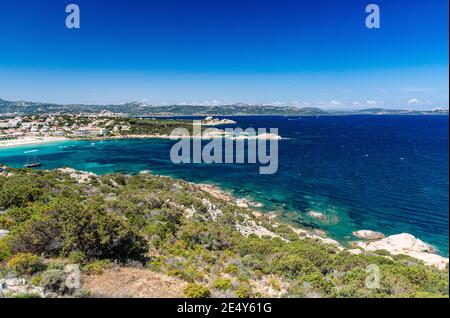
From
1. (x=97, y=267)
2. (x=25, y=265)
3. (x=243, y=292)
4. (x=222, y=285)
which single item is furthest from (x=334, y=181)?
(x=25, y=265)

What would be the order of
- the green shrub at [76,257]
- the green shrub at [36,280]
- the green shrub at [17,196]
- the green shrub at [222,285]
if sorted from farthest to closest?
1. the green shrub at [17,196]
2. the green shrub at [76,257]
3. the green shrub at [222,285]
4. the green shrub at [36,280]

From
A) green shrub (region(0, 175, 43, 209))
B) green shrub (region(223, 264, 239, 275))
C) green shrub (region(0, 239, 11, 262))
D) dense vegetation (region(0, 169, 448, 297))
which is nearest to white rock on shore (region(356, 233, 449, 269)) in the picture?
dense vegetation (region(0, 169, 448, 297))

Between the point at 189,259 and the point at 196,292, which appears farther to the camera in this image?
the point at 189,259

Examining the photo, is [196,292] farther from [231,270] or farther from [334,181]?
[334,181]

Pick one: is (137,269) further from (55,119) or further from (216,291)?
(55,119)

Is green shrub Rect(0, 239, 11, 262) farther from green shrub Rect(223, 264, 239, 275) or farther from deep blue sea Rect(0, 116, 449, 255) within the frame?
deep blue sea Rect(0, 116, 449, 255)

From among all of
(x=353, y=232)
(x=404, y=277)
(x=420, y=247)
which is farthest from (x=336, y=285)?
(x=353, y=232)

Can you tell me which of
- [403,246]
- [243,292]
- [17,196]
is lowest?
[403,246]

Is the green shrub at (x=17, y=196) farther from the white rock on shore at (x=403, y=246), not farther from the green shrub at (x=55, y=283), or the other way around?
the white rock on shore at (x=403, y=246)

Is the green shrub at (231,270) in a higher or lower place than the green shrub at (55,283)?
lower

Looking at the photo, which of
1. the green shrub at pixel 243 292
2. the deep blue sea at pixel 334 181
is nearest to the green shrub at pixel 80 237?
the green shrub at pixel 243 292
